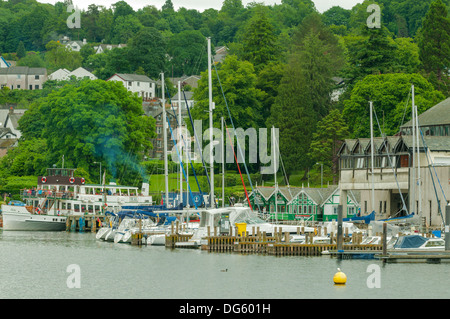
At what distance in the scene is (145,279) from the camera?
5172 cm

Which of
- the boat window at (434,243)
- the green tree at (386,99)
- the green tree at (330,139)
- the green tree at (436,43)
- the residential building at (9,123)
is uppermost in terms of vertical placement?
the green tree at (436,43)

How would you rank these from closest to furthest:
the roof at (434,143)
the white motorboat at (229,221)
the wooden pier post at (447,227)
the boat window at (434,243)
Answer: the wooden pier post at (447,227) → the boat window at (434,243) → the white motorboat at (229,221) → the roof at (434,143)

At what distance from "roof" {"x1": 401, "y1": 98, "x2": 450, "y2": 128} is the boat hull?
126 feet

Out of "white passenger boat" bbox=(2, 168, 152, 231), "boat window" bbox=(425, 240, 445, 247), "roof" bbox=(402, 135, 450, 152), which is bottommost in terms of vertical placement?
"boat window" bbox=(425, 240, 445, 247)

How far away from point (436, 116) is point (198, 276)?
51241 mm

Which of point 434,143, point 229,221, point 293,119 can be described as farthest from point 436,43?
point 229,221

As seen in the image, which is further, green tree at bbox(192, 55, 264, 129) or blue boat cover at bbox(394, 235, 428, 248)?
green tree at bbox(192, 55, 264, 129)

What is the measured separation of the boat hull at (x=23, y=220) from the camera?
98.1 meters

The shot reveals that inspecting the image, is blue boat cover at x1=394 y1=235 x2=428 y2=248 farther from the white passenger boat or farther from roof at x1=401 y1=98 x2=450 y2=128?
the white passenger boat

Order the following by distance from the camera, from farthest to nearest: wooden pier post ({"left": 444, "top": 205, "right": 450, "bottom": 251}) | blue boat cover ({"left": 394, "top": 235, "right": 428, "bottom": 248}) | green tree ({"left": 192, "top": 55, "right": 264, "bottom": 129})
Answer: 1. green tree ({"left": 192, "top": 55, "right": 264, "bottom": 129})
2. blue boat cover ({"left": 394, "top": 235, "right": 428, "bottom": 248})
3. wooden pier post ({"left": 444, "top": 205, "right": 450, "bottom": 251})

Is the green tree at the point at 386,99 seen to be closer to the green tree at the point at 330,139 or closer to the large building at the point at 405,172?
the green tree at the point at 330,139

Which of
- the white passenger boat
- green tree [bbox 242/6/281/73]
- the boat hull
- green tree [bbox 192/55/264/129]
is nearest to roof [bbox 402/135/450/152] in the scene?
the white passenger boat

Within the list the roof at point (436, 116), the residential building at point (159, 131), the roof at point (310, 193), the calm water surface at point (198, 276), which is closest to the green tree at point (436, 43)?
the roof at point (436, 116)

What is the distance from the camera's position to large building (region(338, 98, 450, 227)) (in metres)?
79.1
